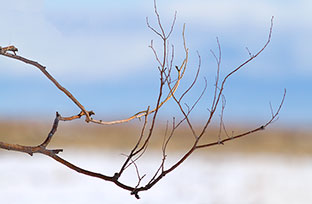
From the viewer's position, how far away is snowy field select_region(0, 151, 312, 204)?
11.2ft

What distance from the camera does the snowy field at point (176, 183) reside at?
11.2 ft

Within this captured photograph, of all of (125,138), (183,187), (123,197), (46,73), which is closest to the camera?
(46,73)

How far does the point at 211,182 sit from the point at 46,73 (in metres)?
3.10

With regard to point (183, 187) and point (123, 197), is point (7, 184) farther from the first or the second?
point (183, 187)

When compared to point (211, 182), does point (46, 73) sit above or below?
above

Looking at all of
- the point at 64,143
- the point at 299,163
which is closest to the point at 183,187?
the point at 299,163

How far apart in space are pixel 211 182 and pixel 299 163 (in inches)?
64.7

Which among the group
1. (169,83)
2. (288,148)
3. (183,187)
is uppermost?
(169,83)

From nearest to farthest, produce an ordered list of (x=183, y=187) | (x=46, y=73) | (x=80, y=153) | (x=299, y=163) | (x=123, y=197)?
(x=46, y=73), (x=123, y=197), (x=183, y=187), (x=299, y=163), (x=80, y=153)

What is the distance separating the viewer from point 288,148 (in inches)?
232

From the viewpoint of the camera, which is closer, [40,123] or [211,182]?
[211,182]

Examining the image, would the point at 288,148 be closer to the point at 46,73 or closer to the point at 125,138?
the point at 125,138

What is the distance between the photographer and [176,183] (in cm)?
373

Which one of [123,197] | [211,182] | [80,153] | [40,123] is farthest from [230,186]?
[40,123]
